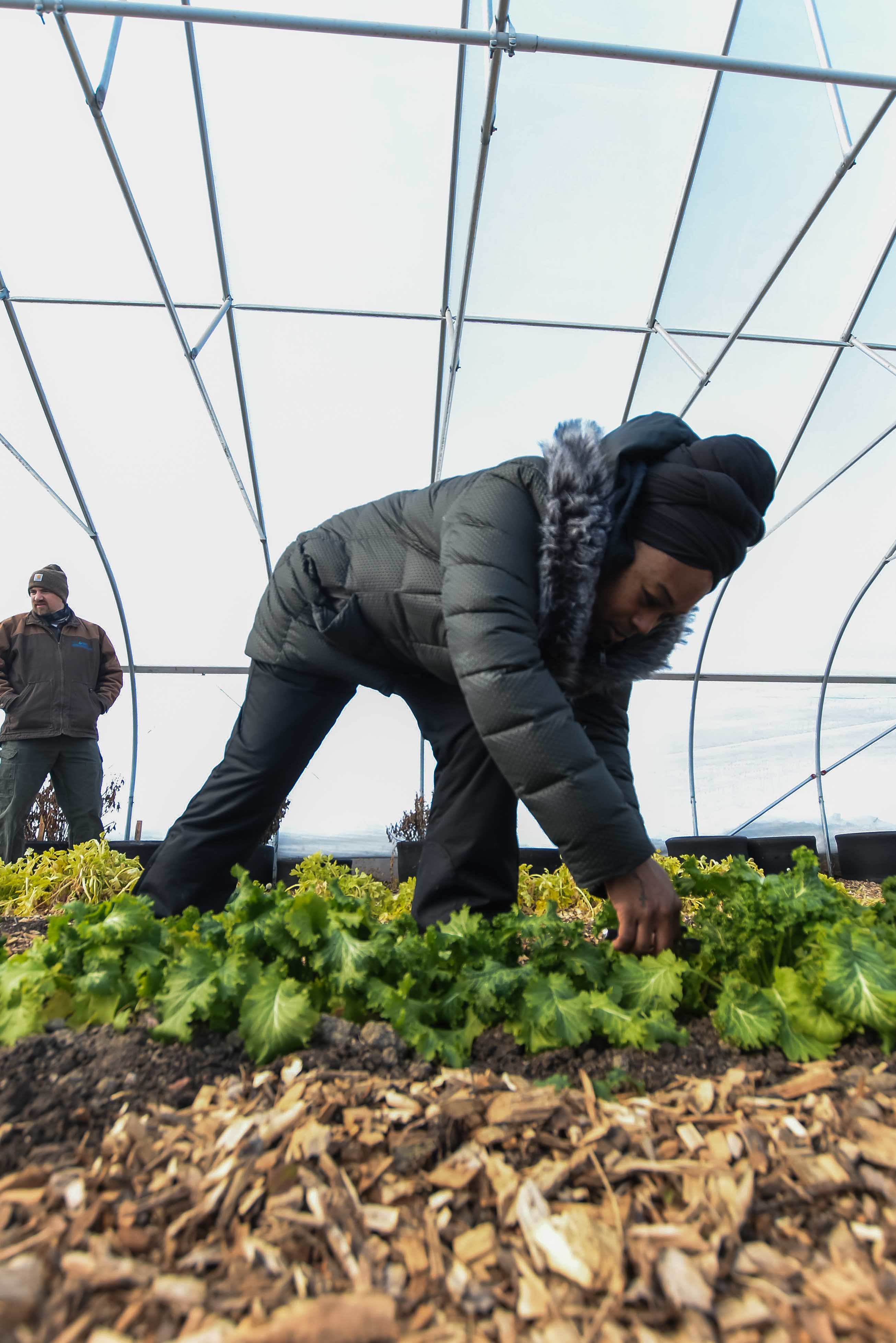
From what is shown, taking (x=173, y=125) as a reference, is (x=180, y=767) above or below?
below

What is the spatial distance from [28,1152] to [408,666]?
174 cm

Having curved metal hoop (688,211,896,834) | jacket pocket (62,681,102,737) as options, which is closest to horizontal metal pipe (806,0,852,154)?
curved metal hoop (688,211,896,834)

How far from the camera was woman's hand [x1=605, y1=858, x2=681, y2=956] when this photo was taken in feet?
5.60

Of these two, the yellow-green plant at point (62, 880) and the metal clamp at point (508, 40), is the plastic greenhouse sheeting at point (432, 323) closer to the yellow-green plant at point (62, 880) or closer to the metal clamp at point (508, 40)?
the metal clamp at point (508, 40)

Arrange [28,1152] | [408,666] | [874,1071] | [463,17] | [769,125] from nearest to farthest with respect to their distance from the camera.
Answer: [28,1152], [874,1071], [408,666], [463,17], [769,125]

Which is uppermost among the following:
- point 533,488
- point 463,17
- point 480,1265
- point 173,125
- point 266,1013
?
point 463,17

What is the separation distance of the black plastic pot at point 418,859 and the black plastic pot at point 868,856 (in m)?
2.76

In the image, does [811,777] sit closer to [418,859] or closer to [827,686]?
[827,686]

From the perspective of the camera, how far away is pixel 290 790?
2.56 metres

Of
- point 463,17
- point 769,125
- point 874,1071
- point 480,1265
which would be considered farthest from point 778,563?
point 480,1265

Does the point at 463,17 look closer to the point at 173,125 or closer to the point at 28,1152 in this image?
the point at 173,125

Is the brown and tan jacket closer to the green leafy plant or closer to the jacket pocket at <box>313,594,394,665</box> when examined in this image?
the jacket pocket at <box>313,594,394,665</box>

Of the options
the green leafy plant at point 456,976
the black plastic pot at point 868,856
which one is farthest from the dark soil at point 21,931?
the black plastic pot at point 868,856

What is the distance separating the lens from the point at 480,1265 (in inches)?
34.4
